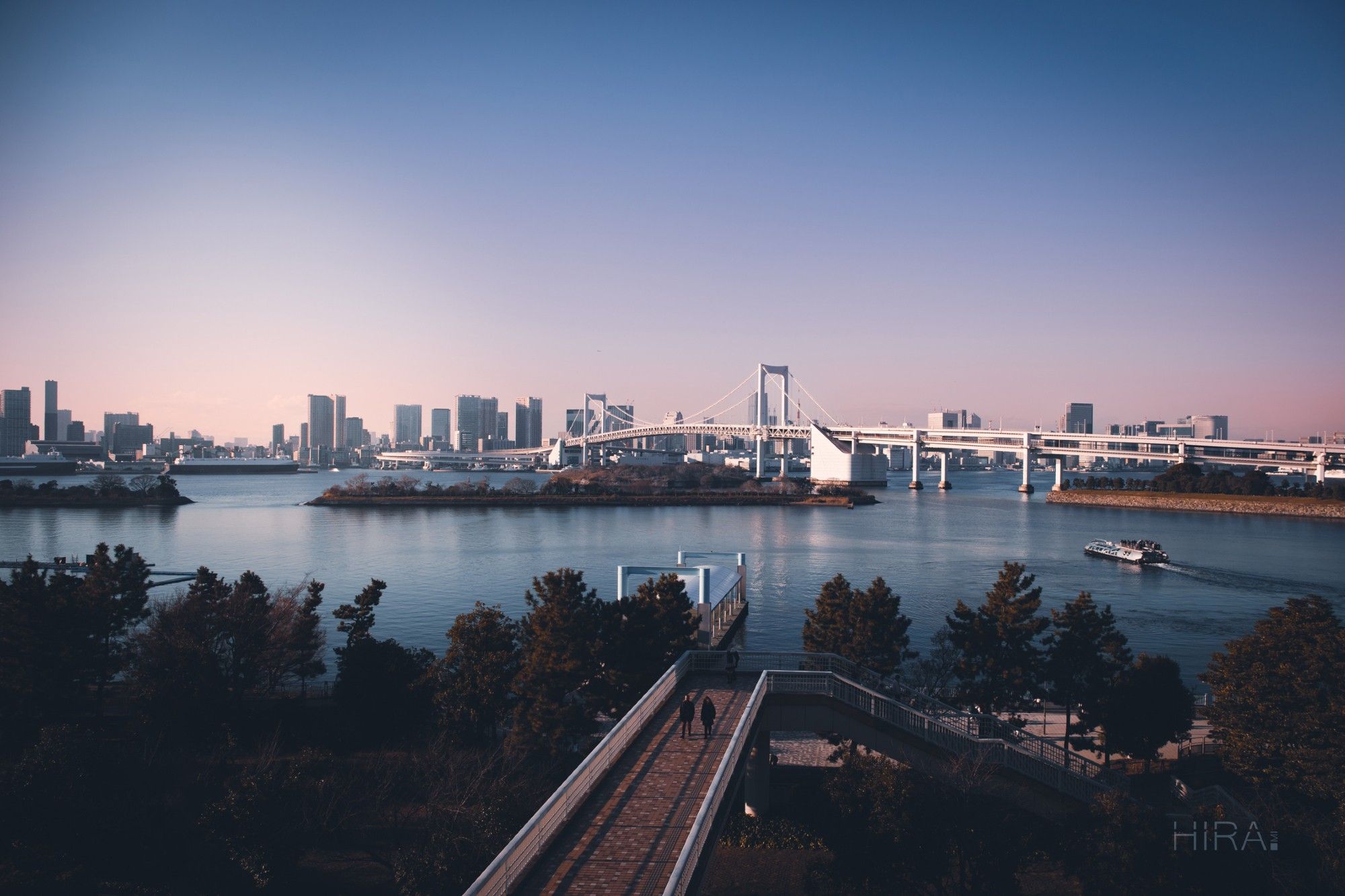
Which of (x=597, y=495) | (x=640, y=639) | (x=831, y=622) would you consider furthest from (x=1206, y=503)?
(x=640, y=639)

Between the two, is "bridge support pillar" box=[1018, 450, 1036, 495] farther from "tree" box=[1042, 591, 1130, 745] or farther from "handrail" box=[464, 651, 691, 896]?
"handrail" box=[464, 651, 691, 896]

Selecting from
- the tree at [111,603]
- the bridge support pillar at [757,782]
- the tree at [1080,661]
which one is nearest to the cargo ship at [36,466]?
the tree at [111,603]

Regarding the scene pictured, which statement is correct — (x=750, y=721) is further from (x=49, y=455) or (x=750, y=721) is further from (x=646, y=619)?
(x=49, y=455)

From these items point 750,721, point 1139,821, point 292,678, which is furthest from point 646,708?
point 292,678

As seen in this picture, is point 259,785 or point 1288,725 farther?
point 1288,725

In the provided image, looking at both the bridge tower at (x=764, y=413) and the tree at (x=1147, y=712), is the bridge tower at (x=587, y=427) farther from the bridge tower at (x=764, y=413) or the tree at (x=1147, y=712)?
the tree at (x=1147, y=712)

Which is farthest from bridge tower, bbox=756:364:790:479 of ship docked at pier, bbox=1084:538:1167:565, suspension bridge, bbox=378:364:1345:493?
ship docked at pier, bbox=1084:538:1167:565
